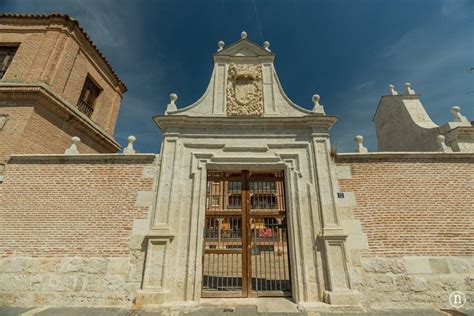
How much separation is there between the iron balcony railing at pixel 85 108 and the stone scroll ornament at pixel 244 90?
306 inches

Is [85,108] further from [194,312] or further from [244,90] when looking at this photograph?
[194,312]

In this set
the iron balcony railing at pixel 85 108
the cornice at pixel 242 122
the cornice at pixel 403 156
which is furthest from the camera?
the iron balcony railing at pixel 85 108

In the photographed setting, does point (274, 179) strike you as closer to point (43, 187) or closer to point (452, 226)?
point (452, 226)

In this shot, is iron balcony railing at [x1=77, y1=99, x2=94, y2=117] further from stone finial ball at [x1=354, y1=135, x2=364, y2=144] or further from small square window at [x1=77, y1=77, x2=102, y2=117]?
stone finial ball at [x1=354, y1=135, x2=364, y2=144]

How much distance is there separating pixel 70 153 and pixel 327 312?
25.1 ft

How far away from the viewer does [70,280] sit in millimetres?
5203

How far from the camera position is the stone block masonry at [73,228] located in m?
5.14

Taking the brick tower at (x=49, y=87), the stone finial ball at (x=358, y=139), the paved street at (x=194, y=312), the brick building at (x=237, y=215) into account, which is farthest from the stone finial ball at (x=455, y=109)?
the brick tower at (x=49, y=87)

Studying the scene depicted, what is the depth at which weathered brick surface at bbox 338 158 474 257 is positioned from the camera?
539cm

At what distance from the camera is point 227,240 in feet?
20.9

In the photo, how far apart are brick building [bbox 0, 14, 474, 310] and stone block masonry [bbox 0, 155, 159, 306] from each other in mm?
27

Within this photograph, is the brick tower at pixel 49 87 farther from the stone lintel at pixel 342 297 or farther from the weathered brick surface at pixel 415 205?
the weathered brick surface at pixel 415 205

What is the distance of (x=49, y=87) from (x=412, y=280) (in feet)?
42.1

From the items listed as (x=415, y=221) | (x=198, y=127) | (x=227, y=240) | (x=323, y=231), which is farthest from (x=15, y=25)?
(x=415, y=221)
